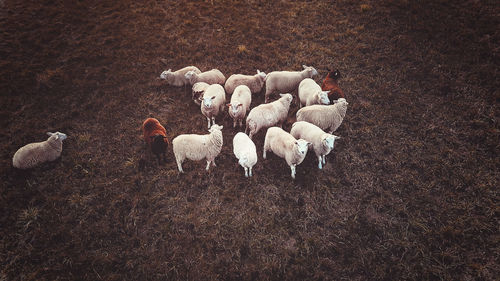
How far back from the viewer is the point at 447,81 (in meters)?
7.27

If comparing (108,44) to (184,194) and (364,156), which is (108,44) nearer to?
(184,194)

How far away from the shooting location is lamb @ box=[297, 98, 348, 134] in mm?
5820

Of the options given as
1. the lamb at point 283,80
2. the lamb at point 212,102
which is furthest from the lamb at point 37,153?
the lamb at point 283,80

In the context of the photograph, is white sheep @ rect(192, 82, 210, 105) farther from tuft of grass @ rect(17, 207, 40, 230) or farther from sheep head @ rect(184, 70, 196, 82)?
tuft of grass @ rect(17, 207, 40, 230)

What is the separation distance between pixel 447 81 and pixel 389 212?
17.6 ft

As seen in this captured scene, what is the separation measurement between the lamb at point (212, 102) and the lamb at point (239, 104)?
15.4 inches

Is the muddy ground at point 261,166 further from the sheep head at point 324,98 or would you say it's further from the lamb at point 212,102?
the sheep head at point 324,98

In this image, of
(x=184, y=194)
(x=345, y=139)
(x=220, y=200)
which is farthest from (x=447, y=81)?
(x=184, y=194)

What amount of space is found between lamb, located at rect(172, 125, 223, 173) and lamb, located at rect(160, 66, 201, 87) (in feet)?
10.1

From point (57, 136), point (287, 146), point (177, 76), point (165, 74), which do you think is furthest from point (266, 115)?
point (57, 136)

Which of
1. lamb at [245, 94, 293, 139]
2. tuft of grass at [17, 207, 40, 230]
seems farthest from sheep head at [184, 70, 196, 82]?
tuft of grass at [17, 207, 40, 230]

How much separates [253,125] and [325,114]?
1.85 m

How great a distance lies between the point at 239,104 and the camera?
572 centimetres

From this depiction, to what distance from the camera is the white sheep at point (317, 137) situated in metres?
4.93
